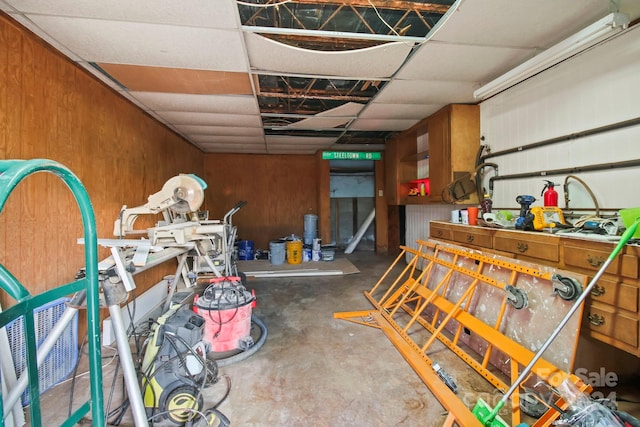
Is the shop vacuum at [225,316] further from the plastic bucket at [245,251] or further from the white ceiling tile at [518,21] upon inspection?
the plastic bucket at [245,251]

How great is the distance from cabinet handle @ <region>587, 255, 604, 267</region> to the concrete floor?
2.93 ft

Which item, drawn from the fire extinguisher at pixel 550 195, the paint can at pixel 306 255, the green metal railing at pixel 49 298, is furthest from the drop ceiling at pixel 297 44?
the paint can at pixel 306 255

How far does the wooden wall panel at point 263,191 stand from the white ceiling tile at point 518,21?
4.97 metres

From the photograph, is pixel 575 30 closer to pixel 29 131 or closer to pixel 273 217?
pixel 29 131

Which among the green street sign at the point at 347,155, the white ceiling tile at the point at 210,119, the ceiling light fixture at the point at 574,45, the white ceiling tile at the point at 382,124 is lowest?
the ceiling light fixture at the point at 574,45

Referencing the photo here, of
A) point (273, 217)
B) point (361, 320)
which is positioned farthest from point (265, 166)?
point (361, 320)

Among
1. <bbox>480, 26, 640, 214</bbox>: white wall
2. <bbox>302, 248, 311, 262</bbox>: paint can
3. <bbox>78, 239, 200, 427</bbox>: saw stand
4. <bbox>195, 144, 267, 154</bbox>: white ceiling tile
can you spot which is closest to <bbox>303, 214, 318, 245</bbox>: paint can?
<bbox>302, 248, 311, 262</bbox>: paint can

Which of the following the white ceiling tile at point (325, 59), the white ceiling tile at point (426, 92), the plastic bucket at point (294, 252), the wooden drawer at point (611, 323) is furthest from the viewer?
the plastic bucket at point (294, 252)

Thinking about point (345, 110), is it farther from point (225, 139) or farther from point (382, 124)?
point (225, 139)

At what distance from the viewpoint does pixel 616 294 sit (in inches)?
58.6

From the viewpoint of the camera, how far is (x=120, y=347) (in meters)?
1.23

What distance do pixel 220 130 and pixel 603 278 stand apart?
4544mm

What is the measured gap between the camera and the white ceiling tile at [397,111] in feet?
11.2

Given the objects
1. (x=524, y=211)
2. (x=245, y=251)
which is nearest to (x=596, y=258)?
(x=524, y=211)
